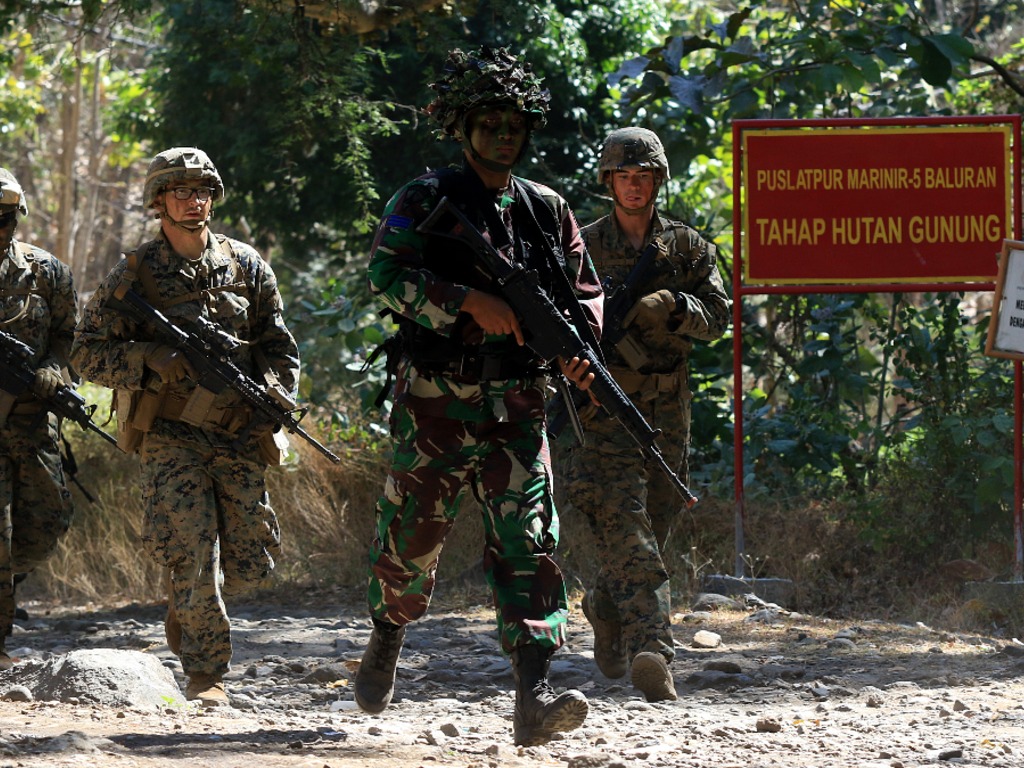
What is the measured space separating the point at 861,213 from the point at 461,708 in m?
3.66

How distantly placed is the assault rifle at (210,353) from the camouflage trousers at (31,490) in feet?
4.44

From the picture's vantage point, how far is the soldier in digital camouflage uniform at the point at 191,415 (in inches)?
218

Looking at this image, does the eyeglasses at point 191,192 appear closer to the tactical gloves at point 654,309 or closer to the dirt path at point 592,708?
the tactical gloves at point 654,309

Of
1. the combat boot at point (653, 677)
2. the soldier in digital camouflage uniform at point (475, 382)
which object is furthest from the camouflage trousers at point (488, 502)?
the combat boot at point (653, 677)

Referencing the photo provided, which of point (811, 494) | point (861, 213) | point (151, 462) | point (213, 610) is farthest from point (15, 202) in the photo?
point (811, 494)

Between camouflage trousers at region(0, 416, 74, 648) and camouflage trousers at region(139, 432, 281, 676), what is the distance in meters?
1.25

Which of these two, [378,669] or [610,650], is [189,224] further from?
[610,650]

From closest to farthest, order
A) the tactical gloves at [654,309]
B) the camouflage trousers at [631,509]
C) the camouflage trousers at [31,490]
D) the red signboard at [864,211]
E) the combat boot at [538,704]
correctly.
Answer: the combat boot at [538,704]
the camouflage trousers at [631,509]
the tactical gloves at [654,309]
the camouflage trousers at [31,490]
the red signboard at [864,211]

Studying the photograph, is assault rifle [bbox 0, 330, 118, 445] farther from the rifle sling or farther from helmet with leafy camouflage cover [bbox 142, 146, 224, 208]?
the rifle sling

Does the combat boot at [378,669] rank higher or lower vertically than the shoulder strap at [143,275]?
lower

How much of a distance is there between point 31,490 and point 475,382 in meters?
2.97

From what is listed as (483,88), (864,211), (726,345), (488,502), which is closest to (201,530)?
(488,502)

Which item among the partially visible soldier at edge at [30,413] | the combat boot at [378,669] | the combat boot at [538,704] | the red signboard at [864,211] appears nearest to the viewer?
the combat boot at [538,704]

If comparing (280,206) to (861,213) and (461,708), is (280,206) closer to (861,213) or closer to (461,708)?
(861,213)
